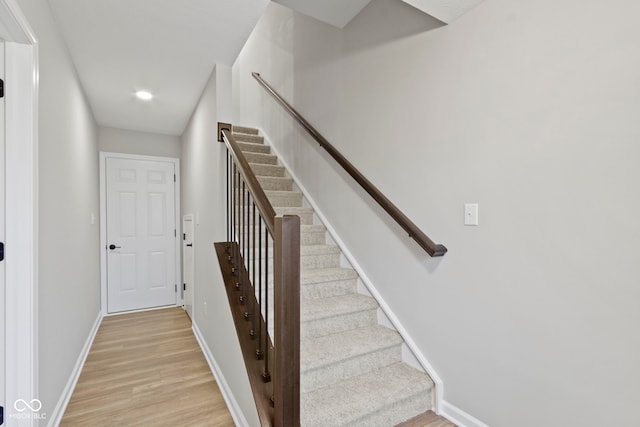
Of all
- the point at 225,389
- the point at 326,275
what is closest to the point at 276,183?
the point at 326,275

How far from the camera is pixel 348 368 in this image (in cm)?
174

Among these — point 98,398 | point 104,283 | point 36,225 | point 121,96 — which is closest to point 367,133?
point 36,225

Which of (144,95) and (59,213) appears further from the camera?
(144,95)

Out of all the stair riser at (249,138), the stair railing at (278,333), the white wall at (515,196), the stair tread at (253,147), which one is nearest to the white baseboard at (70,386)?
the stair railing at (278,333)

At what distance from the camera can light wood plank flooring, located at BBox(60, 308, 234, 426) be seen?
76.5 inches

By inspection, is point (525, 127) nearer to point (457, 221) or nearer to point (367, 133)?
point (457, 221)

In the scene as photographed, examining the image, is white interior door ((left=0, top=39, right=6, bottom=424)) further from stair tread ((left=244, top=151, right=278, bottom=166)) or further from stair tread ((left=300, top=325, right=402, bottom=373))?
stair tread ((left=244, top=151, right=278, bottom=166))

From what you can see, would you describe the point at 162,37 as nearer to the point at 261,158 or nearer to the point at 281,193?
the point at 281,193

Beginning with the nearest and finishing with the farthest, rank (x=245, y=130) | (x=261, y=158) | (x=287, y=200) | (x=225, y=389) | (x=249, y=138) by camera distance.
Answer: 1. (x=225, y=389)
2. (x=287, y=200)
3. (x=261, y=158)
4. (x=249, y=138)
5. (x=245, y=130)

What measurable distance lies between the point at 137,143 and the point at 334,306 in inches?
142

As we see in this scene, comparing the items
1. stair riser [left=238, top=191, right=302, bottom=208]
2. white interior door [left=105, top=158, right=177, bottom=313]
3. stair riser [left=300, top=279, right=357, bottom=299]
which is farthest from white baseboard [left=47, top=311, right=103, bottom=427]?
stair riser [left=238, top=191, right=302, bottom=208]

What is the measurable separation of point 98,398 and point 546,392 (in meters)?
2.70

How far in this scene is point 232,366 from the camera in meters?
1.96

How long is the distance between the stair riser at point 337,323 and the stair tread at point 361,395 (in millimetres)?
312
